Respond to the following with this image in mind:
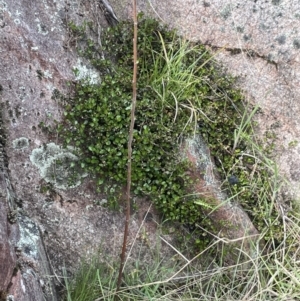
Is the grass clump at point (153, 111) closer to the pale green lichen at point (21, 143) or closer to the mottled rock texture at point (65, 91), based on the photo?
the mottled rock texture at point (65, 91)

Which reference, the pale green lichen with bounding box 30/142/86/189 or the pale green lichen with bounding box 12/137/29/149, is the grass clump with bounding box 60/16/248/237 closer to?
the pale green lichen with bounding box 30/142/86/189

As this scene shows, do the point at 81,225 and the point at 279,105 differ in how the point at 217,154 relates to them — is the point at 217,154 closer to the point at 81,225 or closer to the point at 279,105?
the point at 279,105

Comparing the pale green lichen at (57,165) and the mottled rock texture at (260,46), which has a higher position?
the mottled rock texture at (260,46)

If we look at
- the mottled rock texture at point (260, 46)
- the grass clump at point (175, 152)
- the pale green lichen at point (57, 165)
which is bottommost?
the pale green lichen at point (57, 165)

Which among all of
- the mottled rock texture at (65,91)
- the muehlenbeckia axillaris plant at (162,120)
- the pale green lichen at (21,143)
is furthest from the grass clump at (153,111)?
the pale green lichen at (21,143)

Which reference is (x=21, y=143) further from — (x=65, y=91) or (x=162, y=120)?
(x=162, y=120)

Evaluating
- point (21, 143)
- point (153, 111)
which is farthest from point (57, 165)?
point (153, 111)

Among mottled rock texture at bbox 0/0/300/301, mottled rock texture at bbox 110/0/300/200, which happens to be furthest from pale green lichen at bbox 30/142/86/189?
mottled rock texture at bbox 110/0/300/200
